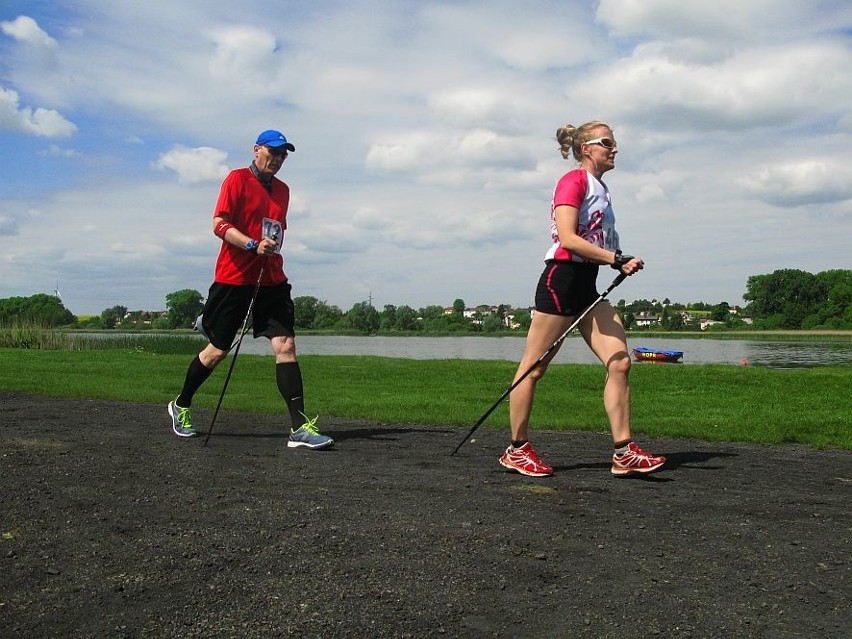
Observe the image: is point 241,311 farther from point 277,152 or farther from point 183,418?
point 277,152

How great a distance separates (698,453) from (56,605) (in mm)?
5305

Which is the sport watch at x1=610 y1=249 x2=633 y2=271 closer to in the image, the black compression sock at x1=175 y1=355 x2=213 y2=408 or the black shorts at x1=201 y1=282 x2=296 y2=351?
the black shorts at x1=201 y1=282 x2=296 y2=351

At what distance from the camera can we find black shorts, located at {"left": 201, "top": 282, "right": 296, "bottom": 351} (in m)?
6.99

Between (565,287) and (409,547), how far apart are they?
2.58m

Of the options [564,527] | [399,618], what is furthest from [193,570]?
[564,527]

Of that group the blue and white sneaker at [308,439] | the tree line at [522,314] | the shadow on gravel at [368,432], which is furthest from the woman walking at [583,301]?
the tree line at [522,314]

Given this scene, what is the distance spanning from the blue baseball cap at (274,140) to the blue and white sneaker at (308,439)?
7.55 feet

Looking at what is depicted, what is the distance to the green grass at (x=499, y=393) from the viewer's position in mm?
8737

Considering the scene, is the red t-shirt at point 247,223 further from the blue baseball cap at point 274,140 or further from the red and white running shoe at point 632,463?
the red and white running shoe at point 632,463

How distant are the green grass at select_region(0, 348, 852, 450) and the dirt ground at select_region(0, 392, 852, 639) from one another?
265cm

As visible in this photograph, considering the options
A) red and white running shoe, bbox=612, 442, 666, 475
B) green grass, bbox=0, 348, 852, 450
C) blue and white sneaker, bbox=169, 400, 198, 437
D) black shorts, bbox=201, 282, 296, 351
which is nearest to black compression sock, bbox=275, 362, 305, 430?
black shorts, bbox=201, 282, 296, 351

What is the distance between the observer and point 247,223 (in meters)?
6.91

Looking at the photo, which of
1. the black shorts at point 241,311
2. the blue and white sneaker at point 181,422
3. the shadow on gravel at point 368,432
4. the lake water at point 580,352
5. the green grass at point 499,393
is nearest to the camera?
the black shorts at point 241,311

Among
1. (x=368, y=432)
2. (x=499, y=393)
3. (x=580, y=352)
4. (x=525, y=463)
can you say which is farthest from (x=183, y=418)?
(x=580, y=352)
